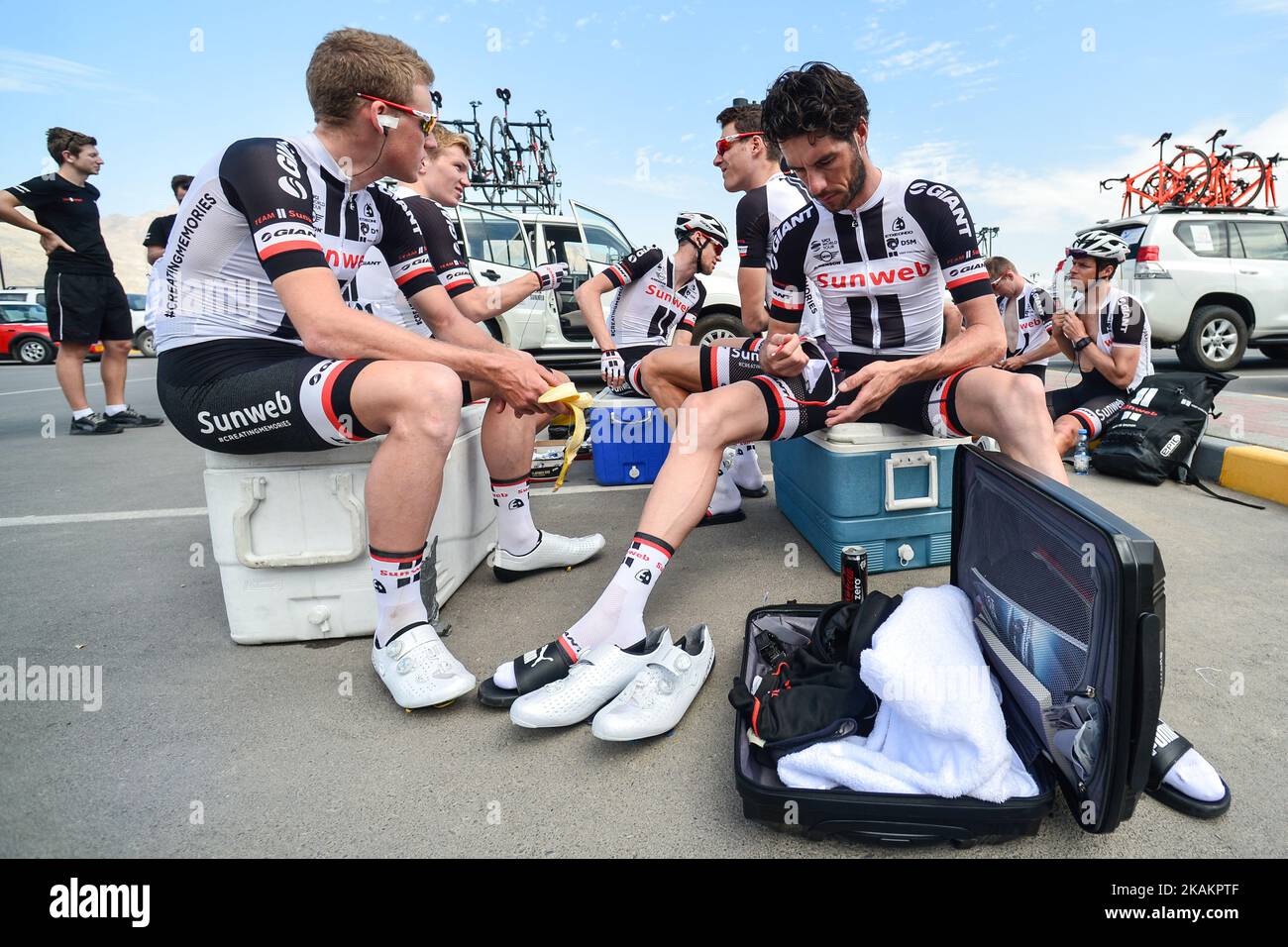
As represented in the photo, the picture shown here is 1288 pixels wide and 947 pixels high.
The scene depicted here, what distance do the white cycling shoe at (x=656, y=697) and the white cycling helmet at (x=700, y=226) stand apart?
2.97m

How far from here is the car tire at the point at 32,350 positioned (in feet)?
54.0

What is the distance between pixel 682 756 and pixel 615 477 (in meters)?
2.58

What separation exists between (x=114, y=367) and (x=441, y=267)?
4.98 metres

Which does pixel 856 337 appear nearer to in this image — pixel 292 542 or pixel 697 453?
pixel 697 453

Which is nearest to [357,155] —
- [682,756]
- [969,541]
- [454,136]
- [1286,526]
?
[454,136]

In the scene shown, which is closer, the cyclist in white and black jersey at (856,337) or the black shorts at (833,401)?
the cyclist in white and black jersey at (856,337)

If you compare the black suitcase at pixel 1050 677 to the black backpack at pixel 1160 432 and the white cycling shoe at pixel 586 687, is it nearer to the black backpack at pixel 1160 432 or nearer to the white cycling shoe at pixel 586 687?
the white cycling shoe at pixel 586 687

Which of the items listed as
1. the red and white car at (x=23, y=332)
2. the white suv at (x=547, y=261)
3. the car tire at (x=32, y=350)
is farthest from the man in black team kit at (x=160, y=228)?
the car tire at (x=32, y=350)

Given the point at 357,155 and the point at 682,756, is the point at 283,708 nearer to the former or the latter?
the point at 682,756

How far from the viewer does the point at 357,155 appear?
6.57 feet

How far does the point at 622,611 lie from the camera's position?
68.5 inches

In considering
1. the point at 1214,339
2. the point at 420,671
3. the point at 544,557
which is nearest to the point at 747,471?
the point at 544,557

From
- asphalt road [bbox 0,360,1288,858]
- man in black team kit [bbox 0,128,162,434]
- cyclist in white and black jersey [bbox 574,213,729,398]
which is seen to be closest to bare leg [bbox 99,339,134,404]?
man in black team kit [bbox 0,128,162,434]

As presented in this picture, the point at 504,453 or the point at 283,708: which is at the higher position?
the point at 504,453
